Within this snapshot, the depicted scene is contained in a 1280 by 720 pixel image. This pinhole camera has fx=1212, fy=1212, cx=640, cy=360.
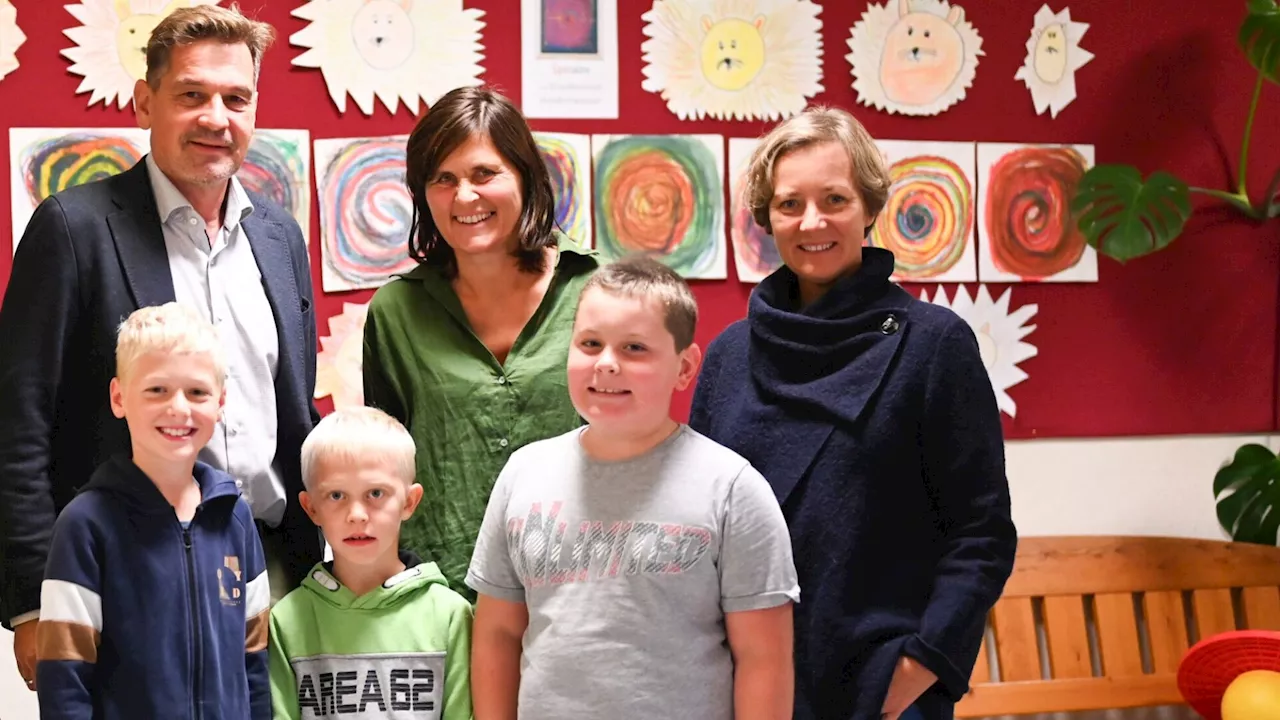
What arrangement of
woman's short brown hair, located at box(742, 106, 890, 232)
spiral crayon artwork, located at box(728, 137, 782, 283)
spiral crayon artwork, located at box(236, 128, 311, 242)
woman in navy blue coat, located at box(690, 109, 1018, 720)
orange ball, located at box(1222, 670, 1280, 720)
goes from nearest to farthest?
woman in navy blue coat, located at box(690, 109, 1018, 720) → woman's short brown hair, located at box(742, 106, 890, 232) → orange ball, located at box(1222, 670, 1280, 720) → spiral crayon artwork, located at box(236, 128, 311, 242) → spiral crayon artwork, located at box(728, 137, 782, 283)

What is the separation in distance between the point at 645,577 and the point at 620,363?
285mm

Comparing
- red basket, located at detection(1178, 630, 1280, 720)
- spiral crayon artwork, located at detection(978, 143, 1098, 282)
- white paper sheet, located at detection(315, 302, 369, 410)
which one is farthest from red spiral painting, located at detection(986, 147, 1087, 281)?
white paper sheet, located at detection(315, 302, 369, 410)

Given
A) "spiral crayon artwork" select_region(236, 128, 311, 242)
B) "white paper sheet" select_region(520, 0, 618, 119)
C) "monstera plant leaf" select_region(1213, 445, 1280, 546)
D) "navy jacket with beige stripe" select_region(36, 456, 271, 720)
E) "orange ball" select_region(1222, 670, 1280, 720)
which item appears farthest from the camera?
"monstera plant leaf" select_region(1213, 445, 1280, 546)

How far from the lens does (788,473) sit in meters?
1.73

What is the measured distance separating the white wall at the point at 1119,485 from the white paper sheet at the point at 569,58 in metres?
1.47

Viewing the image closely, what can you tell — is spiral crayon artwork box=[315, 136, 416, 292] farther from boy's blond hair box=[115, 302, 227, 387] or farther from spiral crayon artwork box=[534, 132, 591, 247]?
boy's blond hair box=[115, 302, 227, 387]

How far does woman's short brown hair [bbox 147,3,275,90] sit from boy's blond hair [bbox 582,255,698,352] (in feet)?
2.45

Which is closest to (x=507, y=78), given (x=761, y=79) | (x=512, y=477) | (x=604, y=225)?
(x=604, y=225)

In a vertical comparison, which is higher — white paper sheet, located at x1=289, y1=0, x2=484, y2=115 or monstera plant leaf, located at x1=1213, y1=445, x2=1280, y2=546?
white paper sheet, located at x1=289, y1=0, x2=484, y2=115

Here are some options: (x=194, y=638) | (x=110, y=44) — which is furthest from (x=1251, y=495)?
(x=110, y=44)

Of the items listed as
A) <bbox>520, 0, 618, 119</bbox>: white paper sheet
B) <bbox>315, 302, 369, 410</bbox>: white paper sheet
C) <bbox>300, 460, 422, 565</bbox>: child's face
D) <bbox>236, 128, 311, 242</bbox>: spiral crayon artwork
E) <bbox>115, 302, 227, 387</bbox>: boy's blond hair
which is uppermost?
<bbox>520, 0, 618, 119</bbox>: white paper sheet

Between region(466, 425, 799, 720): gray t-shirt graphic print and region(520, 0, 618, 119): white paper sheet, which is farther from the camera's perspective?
region(520, 0, 618, 119): white paper sheet

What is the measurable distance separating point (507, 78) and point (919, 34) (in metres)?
1.11

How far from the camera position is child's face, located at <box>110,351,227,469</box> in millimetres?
1656
